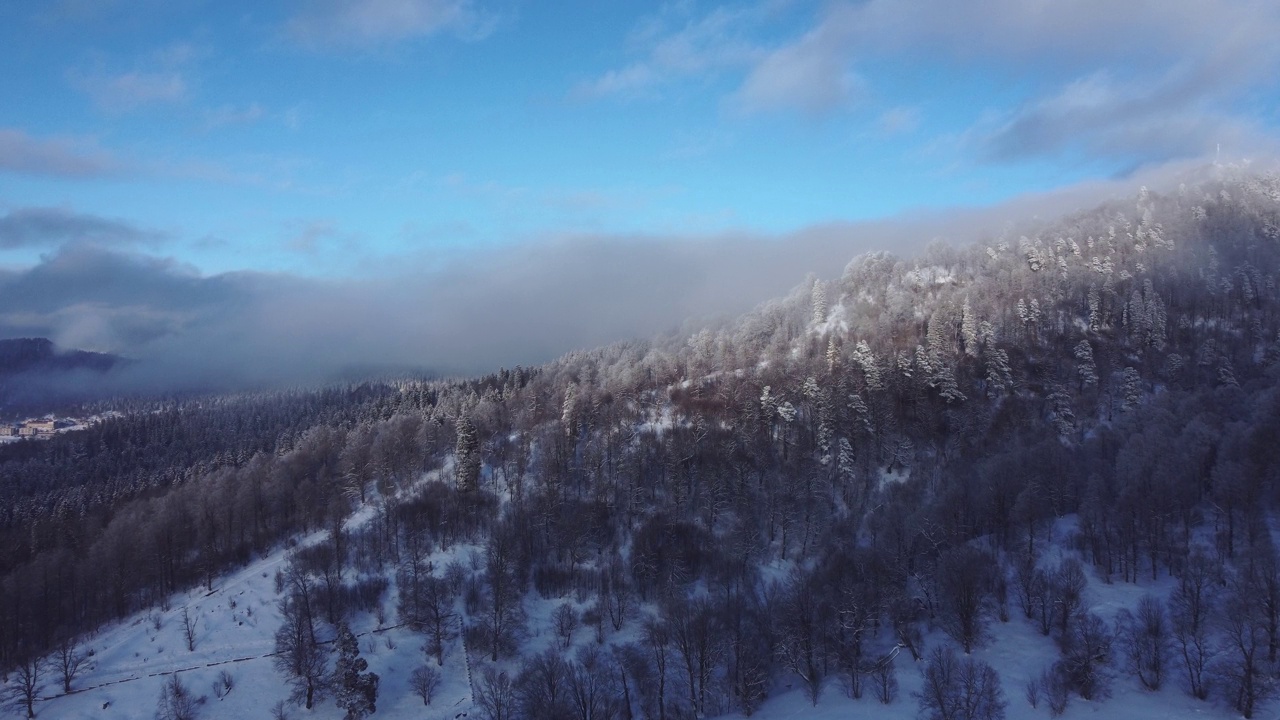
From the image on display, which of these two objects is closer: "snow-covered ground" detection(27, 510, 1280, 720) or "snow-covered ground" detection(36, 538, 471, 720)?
"snow-covered ground" detection(27, 510, 1280, 720)

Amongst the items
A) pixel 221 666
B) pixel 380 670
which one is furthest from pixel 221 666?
pixel 380 670

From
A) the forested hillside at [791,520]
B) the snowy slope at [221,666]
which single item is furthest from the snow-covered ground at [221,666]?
the forested hillside at [791,520]

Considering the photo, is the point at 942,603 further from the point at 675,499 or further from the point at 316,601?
the point at 316,601

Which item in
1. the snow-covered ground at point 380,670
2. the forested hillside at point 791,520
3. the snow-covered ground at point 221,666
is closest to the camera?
the snow-covered ground at point 380,670

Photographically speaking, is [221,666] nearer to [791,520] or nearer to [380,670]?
[380,670]

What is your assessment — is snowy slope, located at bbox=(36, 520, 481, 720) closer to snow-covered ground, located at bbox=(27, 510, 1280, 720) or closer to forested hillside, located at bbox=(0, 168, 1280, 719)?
snow-covered ground, located at bbox=(27, 510, 1280, 720)

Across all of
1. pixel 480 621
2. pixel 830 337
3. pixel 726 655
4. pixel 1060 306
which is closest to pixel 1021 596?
pixel 726 655

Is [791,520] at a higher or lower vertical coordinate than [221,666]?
higher

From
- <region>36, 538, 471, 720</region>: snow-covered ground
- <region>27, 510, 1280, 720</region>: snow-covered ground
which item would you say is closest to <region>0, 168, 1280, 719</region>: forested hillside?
<region>27, 510, 1280, 720</region>: snow-covered ground

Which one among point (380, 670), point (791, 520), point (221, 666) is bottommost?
point (380, 670)

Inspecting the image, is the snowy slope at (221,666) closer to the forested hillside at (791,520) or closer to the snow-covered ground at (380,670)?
the snow-covered ground at (380,670)
